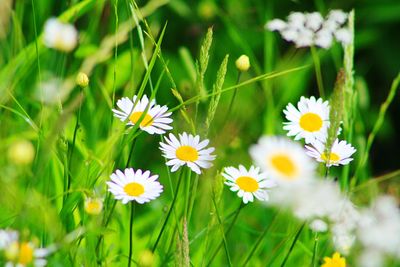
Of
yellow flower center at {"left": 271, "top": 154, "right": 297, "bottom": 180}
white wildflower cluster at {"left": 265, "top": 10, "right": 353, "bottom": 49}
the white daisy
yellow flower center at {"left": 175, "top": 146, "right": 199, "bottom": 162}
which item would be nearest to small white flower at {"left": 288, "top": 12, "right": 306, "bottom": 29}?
white wildflower cluster at {"left": 265, "top": 10, "right": 353, "bottom": 49}

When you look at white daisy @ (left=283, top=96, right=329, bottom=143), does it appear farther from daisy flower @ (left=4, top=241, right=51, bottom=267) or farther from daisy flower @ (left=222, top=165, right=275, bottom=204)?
daisy flower @ (left=4, top=241, right=51, bottom=267)

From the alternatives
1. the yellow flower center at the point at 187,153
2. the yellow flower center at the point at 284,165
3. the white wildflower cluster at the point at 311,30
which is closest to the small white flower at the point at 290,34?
the white wildflower cluster at the point at 311,30

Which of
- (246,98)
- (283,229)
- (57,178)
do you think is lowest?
(57,178)

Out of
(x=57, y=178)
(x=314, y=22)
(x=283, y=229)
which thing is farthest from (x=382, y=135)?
(x=57, y=178)

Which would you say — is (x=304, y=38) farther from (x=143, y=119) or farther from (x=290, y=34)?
(x=143, y=119)

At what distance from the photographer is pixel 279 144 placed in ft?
2.01

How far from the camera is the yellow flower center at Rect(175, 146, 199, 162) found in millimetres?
758

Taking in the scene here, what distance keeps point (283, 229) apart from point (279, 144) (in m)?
0.69

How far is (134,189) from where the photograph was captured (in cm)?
73

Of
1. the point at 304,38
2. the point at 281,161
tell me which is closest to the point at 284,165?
the point at 281,161

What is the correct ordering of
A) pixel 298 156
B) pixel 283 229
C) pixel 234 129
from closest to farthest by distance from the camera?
pixel 298 156 < pixel 234 129 < pixel 283 229

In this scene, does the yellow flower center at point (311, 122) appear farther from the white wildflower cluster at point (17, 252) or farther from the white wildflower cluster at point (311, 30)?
the white wildflower cluster at point (17, 252)

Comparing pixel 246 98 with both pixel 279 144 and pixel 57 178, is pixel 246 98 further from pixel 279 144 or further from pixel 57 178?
Answer: pixel 279 144

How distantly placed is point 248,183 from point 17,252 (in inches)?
10.7
